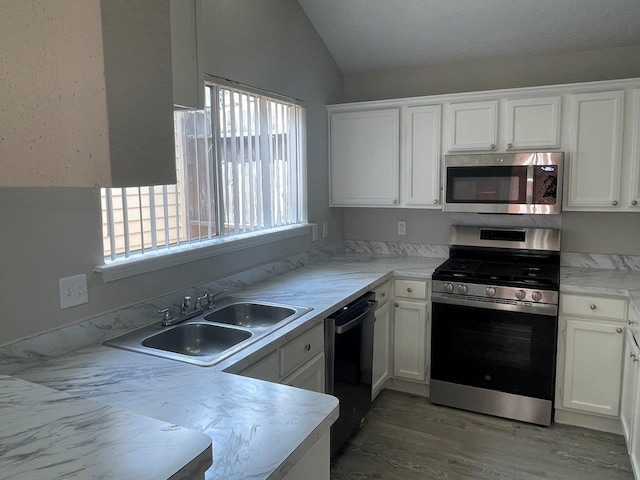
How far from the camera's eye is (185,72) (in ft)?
5.28

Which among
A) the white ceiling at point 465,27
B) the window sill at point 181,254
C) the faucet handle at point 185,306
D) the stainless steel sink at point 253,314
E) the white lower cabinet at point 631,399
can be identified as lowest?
the white lower cabinet at point 631,399

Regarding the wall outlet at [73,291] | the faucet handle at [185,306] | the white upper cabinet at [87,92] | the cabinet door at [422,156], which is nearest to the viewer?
the white upper cabinet at [87,92]

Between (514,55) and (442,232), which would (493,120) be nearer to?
(514,55)

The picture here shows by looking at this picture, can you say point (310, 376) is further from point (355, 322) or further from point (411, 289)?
point (411, 289)

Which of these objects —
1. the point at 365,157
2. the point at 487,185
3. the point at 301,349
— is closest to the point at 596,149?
the point at 487,185

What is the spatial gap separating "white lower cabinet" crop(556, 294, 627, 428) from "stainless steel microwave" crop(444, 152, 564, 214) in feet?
2.13

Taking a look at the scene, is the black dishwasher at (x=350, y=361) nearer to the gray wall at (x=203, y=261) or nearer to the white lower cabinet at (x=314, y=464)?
the gray wall at (x=203, y=261)

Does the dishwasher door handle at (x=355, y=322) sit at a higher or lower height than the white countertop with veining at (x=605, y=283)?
lower

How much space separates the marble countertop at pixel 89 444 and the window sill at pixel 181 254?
1.07 m

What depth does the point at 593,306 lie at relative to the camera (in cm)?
280

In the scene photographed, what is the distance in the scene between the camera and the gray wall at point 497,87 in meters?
3.21

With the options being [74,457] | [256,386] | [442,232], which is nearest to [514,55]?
[442,232]

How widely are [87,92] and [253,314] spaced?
1869mm

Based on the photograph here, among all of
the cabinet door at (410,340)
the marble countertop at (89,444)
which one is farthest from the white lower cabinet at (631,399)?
the marble countertop at (89,444)
